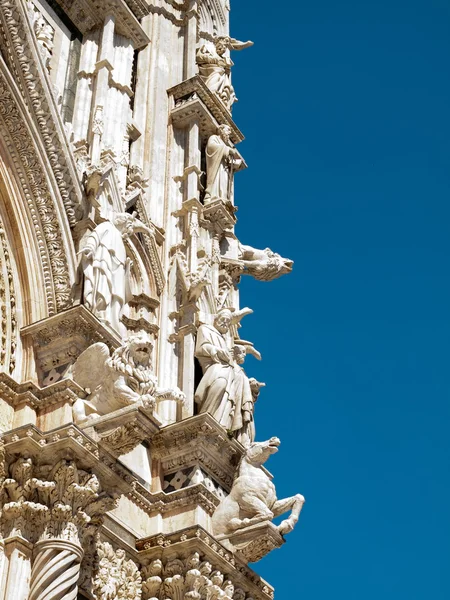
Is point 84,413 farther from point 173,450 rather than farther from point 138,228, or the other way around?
point 138,228

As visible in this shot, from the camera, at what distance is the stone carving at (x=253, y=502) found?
12.3 meters

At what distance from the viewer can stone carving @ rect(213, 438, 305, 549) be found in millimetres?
12328

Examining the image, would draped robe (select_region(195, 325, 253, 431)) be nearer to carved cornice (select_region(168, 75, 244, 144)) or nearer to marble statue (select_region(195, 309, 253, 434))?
marble statue (select_region(195, 309, 253, 434))

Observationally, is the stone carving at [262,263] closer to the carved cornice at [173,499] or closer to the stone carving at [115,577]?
the carved cornice at [173,499]

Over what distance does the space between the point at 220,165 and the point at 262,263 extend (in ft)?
5.71

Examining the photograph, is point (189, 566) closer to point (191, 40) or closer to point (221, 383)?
point (221, 383)

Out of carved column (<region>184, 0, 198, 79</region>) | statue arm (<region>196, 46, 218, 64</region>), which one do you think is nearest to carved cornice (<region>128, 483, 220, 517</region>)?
carved column (<region>184, 0, 198, 79</region>)

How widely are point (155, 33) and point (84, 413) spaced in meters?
9.96

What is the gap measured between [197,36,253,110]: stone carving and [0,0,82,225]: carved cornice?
568cm

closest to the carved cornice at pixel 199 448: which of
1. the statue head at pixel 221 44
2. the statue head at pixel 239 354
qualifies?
the statue head at pixel 239 354

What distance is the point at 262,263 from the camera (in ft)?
58.6

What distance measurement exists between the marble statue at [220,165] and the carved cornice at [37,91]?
154 inches

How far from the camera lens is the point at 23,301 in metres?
12.2

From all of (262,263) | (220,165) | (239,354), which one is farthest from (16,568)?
(220,165)
